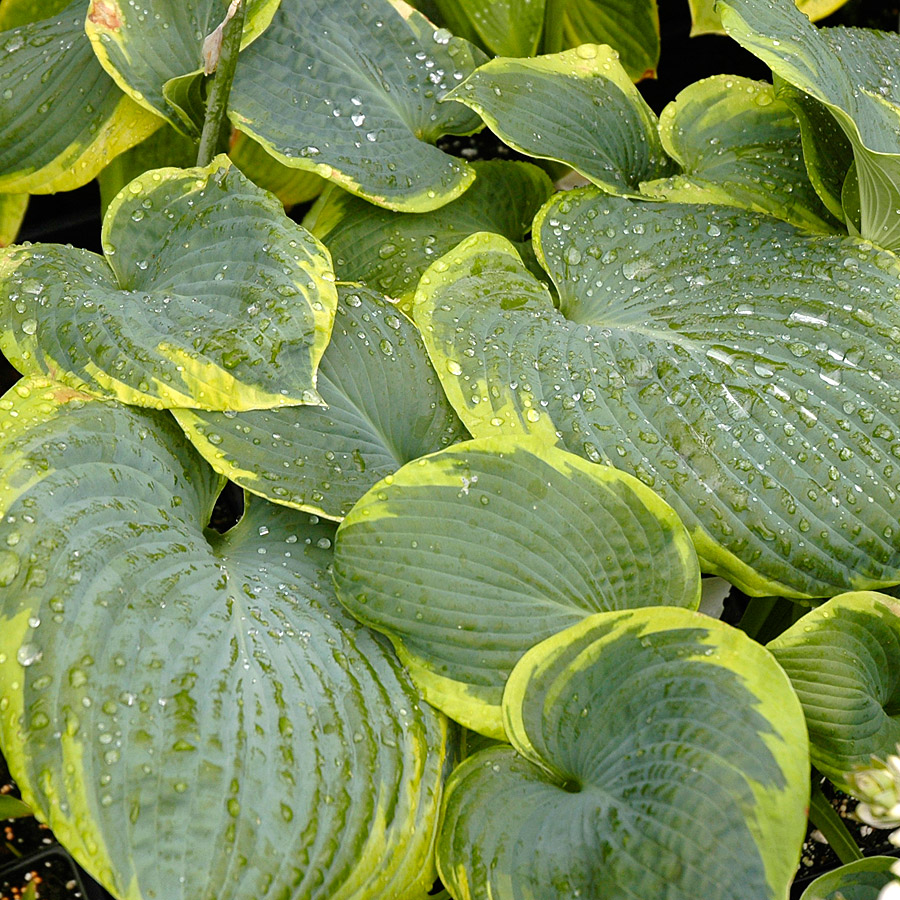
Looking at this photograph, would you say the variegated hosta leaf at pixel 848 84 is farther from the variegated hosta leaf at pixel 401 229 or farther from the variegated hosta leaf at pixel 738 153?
the variegated hosta leaf at pixel 401 229

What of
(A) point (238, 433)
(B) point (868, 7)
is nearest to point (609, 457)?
(A) point (238, 433)

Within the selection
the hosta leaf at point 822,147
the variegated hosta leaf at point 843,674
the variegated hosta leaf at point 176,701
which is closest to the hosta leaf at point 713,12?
the hosta leaf at point 822,147

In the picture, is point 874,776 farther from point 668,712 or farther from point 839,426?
point 839,426

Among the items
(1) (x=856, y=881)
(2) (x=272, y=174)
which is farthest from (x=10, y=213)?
(1) (x=856, y=881)

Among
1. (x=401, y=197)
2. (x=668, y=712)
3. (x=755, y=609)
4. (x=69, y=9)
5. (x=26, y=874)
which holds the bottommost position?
(x=755, y=609)

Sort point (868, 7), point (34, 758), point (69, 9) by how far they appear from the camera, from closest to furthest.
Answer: point (34, 758), point (69, 9), point (868, 7)

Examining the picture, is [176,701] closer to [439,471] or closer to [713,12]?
[439,471]
